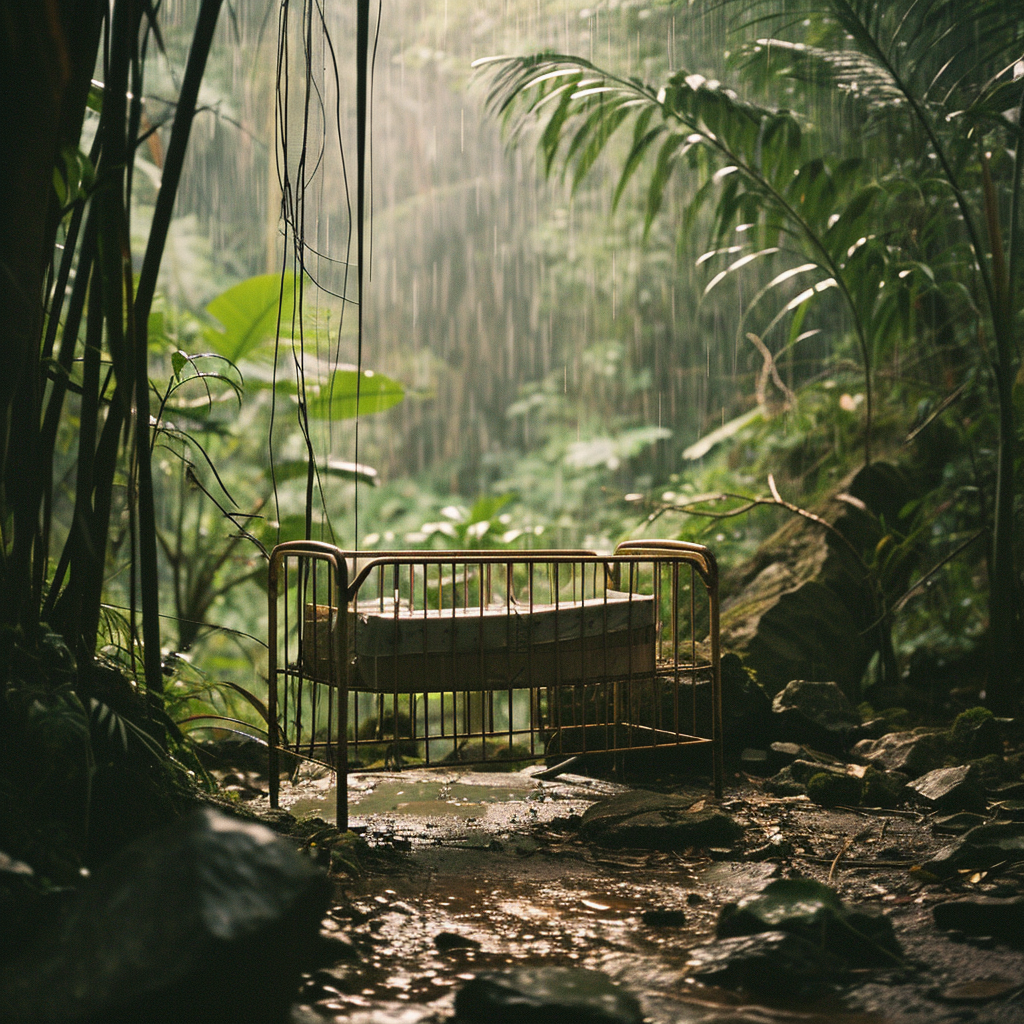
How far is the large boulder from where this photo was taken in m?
4.21

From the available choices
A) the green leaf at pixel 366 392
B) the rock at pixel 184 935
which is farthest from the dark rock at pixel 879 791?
the green leaf at pixel 366 392

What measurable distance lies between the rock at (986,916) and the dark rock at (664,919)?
50 cm

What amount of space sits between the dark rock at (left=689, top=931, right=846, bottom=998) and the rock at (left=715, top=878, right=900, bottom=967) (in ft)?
0.13

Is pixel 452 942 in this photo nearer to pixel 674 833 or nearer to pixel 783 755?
pixel 674 833

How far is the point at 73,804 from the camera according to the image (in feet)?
5.84

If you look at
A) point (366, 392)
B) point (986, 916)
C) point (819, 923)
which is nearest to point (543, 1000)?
point (819, 923)

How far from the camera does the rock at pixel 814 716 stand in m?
3.69

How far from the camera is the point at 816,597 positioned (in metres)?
4.40

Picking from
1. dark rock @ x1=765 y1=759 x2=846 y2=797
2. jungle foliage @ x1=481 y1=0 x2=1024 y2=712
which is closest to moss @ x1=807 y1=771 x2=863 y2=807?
dark rock @ x1=765 y1=759 x2=846 y2=797

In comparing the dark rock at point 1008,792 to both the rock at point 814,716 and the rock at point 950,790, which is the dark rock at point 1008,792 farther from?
the rock at point 814,716

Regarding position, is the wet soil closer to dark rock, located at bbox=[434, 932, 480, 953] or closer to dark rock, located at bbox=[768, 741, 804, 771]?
dark rock, located at bbox=[434, 932, 480, 953]

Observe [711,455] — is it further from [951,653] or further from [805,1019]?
[805,1019]

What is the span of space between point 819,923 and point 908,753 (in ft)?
5.99

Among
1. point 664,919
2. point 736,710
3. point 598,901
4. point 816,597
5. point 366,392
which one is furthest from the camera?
point 366,392
